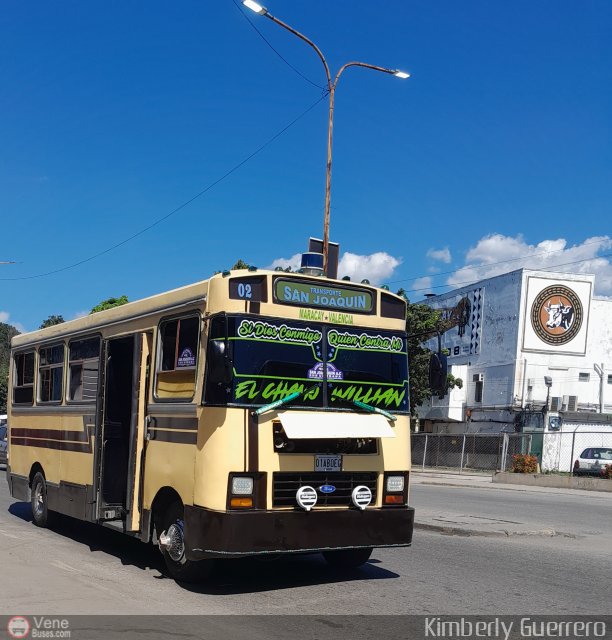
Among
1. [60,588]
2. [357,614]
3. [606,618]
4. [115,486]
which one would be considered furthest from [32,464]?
[606,618]

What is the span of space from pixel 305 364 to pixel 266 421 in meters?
0.74

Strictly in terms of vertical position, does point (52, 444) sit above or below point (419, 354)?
below

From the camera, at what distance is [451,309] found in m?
57.3

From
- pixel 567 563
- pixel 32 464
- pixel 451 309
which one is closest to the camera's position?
pixel 567 563

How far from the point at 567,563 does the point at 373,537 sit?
3206 millimetres

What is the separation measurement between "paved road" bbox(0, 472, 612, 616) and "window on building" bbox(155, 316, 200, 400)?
6.26ft

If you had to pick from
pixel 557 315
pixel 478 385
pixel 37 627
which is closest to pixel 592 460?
pixel 557 315

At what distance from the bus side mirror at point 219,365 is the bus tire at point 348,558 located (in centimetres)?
274

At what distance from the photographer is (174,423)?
822 centimetres

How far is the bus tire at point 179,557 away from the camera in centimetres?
793

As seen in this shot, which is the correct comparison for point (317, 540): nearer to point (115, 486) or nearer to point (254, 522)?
point (254, 522)

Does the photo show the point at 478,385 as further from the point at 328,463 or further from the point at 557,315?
the point at 328,463

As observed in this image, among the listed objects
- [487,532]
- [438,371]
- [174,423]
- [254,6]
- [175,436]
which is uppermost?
[254,6]

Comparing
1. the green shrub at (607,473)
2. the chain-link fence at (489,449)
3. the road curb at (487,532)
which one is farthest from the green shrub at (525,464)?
the road curb at (487,532)
